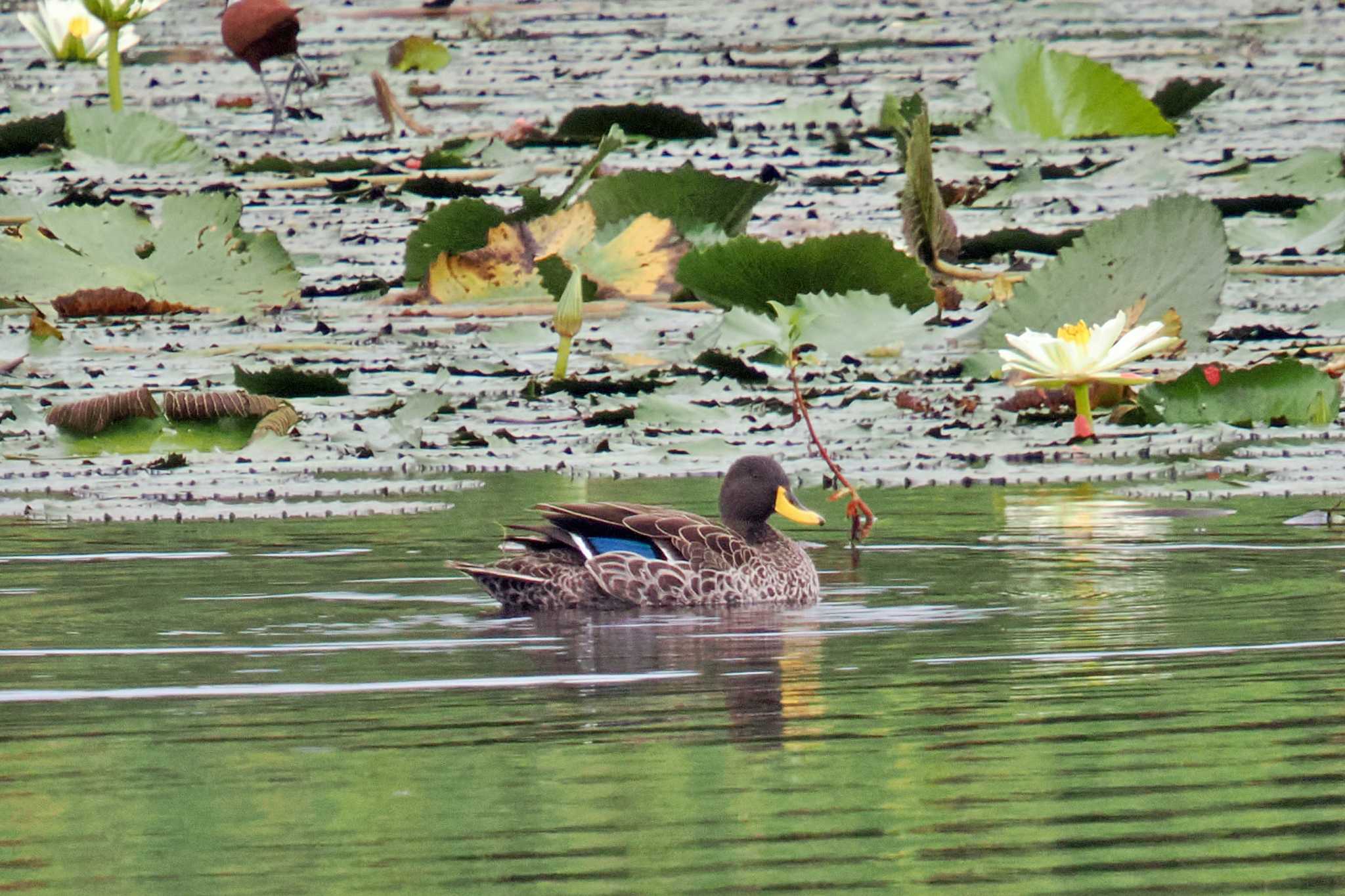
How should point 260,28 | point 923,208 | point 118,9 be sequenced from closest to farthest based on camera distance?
1. point 923,208
2. point 118,9
3. point 260,28

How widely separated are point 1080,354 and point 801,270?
1267mm

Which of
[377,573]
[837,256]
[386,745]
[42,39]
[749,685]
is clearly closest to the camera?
[386,745]

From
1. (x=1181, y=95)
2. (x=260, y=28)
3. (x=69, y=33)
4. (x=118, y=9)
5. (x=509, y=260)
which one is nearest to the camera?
(x=509, y=260)

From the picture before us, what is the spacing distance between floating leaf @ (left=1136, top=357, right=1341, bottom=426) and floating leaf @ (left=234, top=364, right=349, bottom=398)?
2386 mm

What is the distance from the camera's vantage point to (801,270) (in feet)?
26.1

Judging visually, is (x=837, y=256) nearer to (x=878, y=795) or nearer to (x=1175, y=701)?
(x=1175, y=701)

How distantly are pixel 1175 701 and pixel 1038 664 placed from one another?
17.1 inches

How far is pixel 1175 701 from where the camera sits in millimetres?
4051

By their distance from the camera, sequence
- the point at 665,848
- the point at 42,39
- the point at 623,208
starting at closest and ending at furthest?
the point at 665,848 < the point at 623,208 < the point at 42,39

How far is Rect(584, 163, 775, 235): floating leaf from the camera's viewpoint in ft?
29.5

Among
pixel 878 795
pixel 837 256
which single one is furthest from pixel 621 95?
pixel 878 795

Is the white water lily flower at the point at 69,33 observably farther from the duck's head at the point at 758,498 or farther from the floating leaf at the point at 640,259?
the duck's head at the point at 758,498

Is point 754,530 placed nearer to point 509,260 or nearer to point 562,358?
point 562,358

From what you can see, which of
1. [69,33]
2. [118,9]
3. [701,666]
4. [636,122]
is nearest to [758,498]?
[701,666]
